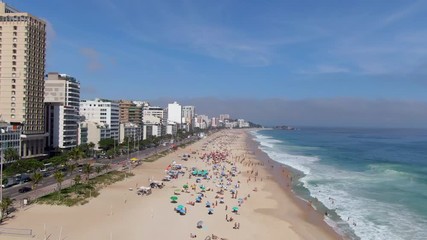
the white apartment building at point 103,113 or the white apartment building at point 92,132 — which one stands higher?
the white apartment building at point 103,113

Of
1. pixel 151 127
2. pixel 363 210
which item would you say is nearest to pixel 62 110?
pixel 363 210

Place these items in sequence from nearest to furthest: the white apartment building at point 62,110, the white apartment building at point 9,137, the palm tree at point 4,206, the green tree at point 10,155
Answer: the palm tree at point 4,206, the green tree at point 10,155, the white apartment building at point 9,137, the white apartment building at point 62,110

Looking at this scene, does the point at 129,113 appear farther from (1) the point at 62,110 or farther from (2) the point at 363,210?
(2) the point at 363,210

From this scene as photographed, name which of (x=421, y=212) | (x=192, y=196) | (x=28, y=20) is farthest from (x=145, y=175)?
(x=421, y=212)

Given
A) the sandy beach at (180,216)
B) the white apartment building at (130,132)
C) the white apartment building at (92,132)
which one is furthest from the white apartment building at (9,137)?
the white apartment building at (130,132)

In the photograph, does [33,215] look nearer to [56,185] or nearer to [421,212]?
[56,185]

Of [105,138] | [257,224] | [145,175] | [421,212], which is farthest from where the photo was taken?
[105,138]

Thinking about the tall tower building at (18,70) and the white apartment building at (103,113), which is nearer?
the tall tower building at (18,70)

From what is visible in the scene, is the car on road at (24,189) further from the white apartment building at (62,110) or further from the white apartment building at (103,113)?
the white apartment building at (103,113)

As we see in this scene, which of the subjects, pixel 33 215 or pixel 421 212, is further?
pixel 421 212
